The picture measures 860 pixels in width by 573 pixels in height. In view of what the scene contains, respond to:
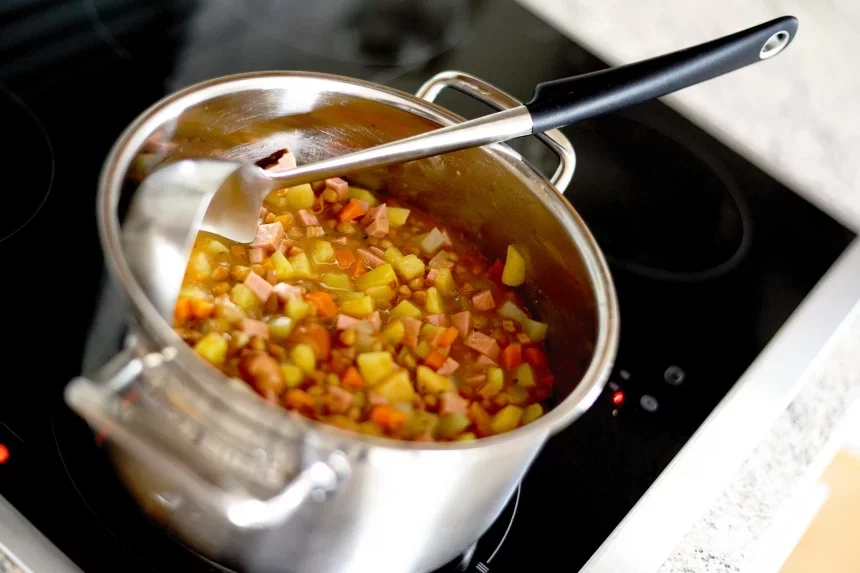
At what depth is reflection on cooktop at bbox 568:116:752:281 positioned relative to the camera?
104 cm

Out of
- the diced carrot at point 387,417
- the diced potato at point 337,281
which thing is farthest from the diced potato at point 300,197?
the diced carrot at point 387,417

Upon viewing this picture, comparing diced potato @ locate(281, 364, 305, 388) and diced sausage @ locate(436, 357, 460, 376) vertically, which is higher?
diced sausage @ locate(436, 357, 460, 376)

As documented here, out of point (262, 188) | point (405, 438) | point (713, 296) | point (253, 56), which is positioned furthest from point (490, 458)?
point (253, 56)

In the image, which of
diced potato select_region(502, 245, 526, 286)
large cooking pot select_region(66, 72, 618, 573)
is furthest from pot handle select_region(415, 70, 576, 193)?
diced potato select_region(502, 245, 526, 286)

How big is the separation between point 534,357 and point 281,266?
28 cm

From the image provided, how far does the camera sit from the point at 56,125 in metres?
0.92

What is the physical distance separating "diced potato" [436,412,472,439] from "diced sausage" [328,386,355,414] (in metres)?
0.09

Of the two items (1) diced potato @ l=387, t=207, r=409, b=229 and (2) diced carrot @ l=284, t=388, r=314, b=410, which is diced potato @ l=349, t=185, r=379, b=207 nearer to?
(1) diced potato @ l=387, t=207, r=409, b=229

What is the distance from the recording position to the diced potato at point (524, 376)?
856mm

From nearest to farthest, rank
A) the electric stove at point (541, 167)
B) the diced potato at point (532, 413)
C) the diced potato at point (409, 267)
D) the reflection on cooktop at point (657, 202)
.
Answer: the electric stove at point (541, 167) → the diced potato at point (532, 413) → the diced potato at point (409, 267) → the reflection on cooktop at point (657, 202)

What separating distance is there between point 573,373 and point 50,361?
0.50m

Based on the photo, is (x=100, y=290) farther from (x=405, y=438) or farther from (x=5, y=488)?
(x=405, y=438)

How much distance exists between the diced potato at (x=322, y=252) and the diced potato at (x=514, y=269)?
7.9 inches

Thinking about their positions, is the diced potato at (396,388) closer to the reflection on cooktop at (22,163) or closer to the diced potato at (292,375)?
the diced potato at (292,375)
